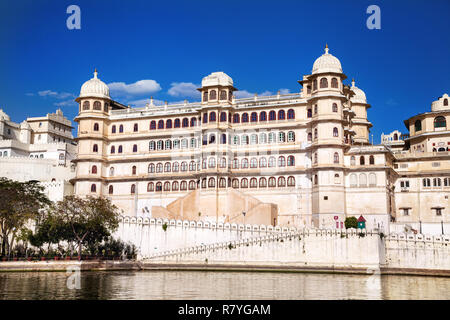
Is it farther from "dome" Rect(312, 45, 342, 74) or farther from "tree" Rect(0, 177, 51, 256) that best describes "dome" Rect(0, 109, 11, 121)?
"dome" Rect(312, 45, 342, 74)

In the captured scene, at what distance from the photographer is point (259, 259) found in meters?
52.0

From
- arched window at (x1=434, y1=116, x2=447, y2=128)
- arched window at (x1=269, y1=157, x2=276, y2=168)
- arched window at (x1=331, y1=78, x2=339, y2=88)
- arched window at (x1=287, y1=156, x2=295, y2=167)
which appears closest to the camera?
arched window at (x1=331, y1=78, x2=339, y2=88)

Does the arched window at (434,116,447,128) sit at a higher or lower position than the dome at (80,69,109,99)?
lower

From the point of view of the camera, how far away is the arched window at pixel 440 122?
72000 millimetres

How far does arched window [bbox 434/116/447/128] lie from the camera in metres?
72.0

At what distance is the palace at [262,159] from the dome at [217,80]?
14cm

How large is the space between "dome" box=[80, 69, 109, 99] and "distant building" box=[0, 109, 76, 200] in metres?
12.0

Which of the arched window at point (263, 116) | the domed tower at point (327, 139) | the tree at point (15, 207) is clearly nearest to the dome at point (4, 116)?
the tree at point (15, 207)

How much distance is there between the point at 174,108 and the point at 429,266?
126 feet

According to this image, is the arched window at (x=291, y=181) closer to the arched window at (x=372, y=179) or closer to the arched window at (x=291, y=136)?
the arched window at (x=291, y=136)

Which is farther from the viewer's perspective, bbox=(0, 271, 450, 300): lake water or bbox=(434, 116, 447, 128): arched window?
bbox=(434, 116, 447, 128): arched window

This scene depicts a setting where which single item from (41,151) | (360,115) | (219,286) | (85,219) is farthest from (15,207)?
(360,115)

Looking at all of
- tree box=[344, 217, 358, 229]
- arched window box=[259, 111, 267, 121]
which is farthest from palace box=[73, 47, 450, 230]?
tree box=[344, 217, 358, 229]

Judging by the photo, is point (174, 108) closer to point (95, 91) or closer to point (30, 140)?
point (95, 91)
